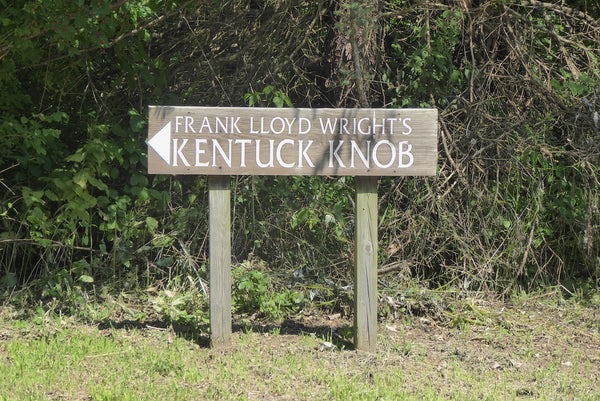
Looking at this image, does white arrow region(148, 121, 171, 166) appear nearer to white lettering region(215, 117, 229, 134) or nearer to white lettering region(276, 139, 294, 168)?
white lettering region(215, 117, 229, 134)

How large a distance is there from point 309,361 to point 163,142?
1.58 metres

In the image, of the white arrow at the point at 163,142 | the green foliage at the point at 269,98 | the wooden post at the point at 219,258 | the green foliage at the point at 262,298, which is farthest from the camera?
the green foliage at the point at 269,98

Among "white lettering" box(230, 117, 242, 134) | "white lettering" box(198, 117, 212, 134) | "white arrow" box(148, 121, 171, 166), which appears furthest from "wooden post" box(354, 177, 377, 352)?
"white arrow" box(148, 121, 171, 166)

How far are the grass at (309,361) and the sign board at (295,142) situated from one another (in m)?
1.13

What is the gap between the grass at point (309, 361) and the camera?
3.52 metres

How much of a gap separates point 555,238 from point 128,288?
11.6ft

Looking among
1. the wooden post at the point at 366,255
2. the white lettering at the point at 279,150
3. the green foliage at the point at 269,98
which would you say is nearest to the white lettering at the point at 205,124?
the white lettering at the point at 279,150

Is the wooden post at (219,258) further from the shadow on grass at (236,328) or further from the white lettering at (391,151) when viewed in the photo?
the white lettering at (391,151)

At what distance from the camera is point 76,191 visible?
4.85 meters

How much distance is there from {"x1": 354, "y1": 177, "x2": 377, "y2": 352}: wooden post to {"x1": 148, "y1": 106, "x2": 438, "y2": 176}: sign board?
14 centimetres

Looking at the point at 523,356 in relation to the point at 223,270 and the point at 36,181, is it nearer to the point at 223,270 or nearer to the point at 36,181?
the point at 223,270

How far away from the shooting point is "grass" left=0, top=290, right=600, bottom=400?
352 cm

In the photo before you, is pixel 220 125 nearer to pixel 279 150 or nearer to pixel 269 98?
pixel 279 150

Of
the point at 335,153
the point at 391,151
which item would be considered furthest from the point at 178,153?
the point at 391,151
